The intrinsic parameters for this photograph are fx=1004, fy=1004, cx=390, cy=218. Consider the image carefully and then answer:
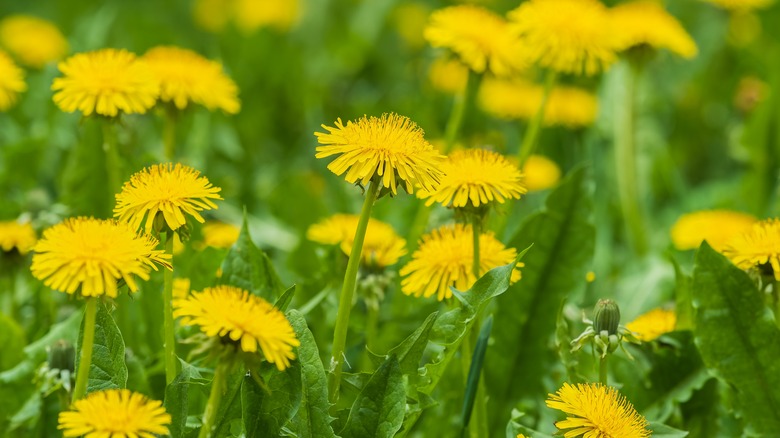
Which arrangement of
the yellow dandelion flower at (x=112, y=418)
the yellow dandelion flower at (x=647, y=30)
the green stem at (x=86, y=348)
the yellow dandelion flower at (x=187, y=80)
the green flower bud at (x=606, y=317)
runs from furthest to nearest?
the yellow dandelion flower at (x=647, y=30) → the yellow dandelion flower at (x=187, y=80) → the green flower bud at (x=606, y=317) → the green stem at (x=86, y=348) → the yellow dandelion flower at (x=112, y=418)

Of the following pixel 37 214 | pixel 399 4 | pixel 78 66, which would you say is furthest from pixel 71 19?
pixel 78 66

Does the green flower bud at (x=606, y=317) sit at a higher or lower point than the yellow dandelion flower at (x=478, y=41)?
lower

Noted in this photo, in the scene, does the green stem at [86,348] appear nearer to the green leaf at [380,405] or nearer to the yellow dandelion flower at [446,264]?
the green leaf at [380,405]

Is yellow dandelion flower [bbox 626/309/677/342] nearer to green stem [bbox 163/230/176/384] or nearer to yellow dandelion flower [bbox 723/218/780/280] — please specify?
yellow dandelion flower [bbox 723/218/780/280]

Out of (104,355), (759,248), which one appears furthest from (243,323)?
(759,248)

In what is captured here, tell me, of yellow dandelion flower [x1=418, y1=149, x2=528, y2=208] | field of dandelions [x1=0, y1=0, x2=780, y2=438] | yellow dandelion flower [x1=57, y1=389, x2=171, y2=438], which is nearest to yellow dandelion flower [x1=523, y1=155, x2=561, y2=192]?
field of dandelions [x1=0, y1=0, x2=780, y2=438]

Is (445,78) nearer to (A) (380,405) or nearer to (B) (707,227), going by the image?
(B) (707,227)

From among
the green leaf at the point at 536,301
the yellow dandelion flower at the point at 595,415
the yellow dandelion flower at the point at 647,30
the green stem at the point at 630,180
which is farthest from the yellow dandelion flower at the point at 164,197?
the green stem at the point at 630,180
